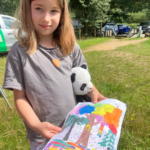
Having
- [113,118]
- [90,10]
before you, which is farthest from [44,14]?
[90,10]

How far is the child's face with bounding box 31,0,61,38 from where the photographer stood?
994 millimetres

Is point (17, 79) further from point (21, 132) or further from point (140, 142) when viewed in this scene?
point (140, 142)

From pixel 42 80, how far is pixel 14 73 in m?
0.17

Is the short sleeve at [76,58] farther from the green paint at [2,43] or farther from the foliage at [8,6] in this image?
the foliage at [8,6]

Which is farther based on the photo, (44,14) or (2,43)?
(2,43)

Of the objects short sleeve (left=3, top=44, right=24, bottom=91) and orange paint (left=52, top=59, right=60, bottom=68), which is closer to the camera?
short sleeve (left=3, top=44, right=24, bottom=91)

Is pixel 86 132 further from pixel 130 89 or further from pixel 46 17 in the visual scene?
pixel 130 89

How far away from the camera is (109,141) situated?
826 millimetres

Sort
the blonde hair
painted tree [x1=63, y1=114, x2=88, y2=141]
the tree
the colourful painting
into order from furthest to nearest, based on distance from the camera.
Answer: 1. the tree
2. the blonde hair
3. painted tree [x1=63, y1=114, x2=88, y2=141]
4. the colourful painting

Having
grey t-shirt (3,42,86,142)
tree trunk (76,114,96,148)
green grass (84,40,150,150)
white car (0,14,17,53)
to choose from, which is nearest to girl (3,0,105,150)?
grey t-shirt (3,42,86,142)

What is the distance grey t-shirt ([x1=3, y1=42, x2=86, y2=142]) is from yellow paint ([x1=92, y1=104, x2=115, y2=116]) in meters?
0.25

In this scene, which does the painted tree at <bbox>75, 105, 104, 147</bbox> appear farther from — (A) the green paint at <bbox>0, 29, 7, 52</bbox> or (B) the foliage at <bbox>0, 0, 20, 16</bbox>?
(B) the foliage at <bbox>0, 0, 20, 16</bbox>

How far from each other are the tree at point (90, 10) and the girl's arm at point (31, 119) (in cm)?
1297

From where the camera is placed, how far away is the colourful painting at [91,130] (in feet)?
2.63
